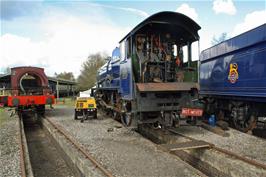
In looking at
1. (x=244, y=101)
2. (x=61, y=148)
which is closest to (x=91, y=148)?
(x=61, y=148)

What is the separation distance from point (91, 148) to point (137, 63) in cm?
316

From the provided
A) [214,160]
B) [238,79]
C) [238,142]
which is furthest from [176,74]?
[214,160]

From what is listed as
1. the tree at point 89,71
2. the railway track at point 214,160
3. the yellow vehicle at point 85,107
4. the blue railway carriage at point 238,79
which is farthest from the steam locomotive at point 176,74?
the tree at point 89,71

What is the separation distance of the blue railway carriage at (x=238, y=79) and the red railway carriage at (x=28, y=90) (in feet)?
28.2

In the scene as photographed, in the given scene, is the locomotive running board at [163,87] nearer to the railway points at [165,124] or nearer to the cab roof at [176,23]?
the railway points at [165,124]

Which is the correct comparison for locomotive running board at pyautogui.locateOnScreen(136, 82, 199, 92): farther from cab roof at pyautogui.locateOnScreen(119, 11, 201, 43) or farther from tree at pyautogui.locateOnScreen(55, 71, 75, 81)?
tree at pyautogui.locateOnScreen(55, 71, 75, 81)

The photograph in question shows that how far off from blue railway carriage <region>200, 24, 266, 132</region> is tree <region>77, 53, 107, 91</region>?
30.2m

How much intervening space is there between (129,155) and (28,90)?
10499 mm

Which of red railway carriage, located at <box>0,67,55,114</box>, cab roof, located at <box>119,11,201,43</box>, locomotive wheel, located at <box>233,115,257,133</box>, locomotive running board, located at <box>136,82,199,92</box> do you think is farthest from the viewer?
red railway carriage, located at <box>0,67,55,114</box>

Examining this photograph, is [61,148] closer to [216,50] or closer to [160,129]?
[160,129]

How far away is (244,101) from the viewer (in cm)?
908

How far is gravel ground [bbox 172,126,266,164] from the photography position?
20.4 ft

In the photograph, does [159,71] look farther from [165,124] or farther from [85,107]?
[85,107]

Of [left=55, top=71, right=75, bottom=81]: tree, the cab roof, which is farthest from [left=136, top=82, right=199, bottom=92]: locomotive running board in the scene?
[left=55, top=71, right=75, bottom=81]: tree
